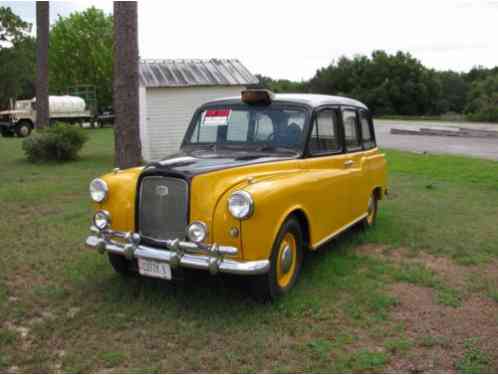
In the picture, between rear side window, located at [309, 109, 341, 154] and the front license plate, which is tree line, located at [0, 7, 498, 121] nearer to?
rear side window, located at [309, 109, 341, 154]

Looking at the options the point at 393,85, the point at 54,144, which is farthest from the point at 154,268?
the point at 393,85

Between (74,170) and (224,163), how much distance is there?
9.99 m

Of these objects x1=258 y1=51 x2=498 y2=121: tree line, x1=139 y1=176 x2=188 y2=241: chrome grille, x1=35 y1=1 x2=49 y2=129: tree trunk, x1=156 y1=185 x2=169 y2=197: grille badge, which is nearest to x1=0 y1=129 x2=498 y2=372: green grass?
x1=139 y1=176 x2=188 y2=241: chrome grille

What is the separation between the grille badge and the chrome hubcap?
1.15m

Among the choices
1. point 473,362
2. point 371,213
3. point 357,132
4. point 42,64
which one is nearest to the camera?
point 473,362

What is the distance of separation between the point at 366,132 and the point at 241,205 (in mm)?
3451

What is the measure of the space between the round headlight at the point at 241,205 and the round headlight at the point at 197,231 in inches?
10.6

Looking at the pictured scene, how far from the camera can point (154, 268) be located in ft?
14.2

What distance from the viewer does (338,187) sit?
563cm

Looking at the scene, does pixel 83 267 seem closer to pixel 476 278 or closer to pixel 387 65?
pixel 476 278

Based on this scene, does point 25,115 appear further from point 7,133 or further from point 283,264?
point 283,264

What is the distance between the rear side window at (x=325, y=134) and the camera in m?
5.41

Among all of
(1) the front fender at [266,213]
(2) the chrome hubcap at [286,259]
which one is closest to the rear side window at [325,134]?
(1) the front fender at [266,213]

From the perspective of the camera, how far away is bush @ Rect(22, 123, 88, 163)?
15227 millimetres
